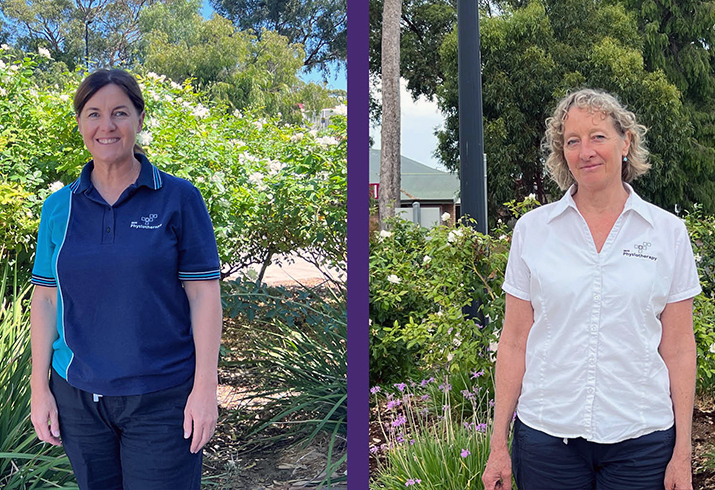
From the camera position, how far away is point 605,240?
6.11ft

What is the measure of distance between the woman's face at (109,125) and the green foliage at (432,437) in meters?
1.54

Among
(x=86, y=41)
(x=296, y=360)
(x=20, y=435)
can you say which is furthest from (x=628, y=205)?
(x=86, y=41)

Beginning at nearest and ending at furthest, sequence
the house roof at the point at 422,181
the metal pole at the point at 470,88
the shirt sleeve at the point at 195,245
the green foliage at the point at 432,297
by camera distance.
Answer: the shirt sleeve at the point at 195,245 < the metal pole at the point at 470,88 < the green foliage at the point at 432,297 < the house roof at the point at 422,181

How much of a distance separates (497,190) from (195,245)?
1.57 meters

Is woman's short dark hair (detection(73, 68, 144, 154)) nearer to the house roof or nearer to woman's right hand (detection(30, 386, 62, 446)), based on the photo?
woman's right hand (detection(30, 386, 62, 446))

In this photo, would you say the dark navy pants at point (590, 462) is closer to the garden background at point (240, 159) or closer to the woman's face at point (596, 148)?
the woman's face at point (596, 148)

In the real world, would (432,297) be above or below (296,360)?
above

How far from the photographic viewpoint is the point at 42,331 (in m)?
2.15

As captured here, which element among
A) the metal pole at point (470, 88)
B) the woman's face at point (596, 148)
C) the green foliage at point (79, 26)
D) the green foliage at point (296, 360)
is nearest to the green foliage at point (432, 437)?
the green foliage at point (296, 360)

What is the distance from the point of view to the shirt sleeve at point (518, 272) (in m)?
1.94

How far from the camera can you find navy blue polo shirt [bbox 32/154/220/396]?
2.00 meters

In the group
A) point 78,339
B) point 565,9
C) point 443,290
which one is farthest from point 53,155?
point 565,9

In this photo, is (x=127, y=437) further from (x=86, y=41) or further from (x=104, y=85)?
(x=86, y=41)

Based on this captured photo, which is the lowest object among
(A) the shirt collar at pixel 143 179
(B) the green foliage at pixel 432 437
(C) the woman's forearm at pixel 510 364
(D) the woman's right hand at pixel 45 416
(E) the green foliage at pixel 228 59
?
(B) the green foliage at pixel 432 437
